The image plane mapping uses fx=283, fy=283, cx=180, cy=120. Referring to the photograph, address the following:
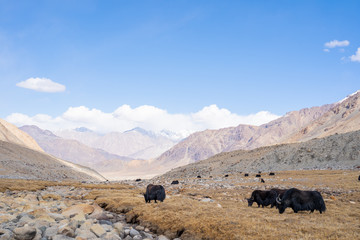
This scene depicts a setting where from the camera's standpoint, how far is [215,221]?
11906mm

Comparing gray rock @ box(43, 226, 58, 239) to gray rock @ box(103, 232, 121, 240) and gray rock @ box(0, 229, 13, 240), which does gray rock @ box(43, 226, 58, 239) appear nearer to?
gray rock @ box(0, 229, 13, 240)

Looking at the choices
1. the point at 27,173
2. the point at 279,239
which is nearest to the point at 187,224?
the point at 279,239

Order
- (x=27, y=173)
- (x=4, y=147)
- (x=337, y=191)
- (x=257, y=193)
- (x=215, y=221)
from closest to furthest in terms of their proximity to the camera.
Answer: (x=215, y=221) → (x=257, y=193) → (x=337, y=191) → (x=27, y=173) → (x=4, y=147)

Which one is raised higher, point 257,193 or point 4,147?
point 4,147

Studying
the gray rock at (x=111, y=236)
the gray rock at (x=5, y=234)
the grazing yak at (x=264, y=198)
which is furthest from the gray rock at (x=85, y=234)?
the grazing yak at (x=264, y=198)

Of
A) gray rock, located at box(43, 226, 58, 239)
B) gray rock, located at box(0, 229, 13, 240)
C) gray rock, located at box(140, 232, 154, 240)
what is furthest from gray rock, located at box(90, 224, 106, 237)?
gray rock, located at box(0, 229, 13, 240)

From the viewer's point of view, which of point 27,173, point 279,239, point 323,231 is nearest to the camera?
point 279,239

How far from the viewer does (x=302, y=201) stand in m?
16.2

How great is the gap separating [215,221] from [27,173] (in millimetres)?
68890

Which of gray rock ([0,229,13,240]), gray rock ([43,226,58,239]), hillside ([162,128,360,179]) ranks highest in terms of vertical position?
hillside ([162,128,360,179])

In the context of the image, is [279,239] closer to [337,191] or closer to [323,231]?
[323,231]

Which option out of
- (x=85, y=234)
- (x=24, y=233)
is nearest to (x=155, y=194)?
(x=85, y=234)

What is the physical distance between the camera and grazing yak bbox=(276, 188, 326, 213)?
→ 622 inches

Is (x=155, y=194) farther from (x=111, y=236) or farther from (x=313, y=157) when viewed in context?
(x=313, y=157)
